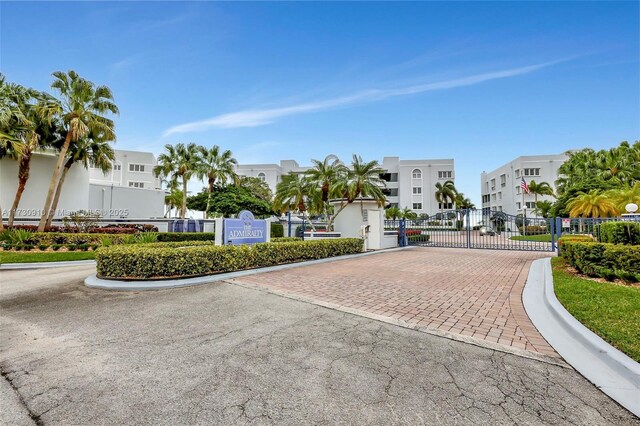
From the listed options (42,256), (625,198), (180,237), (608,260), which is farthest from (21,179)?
(625,198)

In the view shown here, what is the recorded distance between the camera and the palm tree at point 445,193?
57406mm

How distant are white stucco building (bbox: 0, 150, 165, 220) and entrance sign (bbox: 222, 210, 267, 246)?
66.7ft

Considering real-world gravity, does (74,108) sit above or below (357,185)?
above

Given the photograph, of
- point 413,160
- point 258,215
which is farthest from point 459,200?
point 258,215

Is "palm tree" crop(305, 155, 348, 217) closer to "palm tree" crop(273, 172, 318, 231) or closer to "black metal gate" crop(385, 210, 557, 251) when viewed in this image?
"palm tree" crop(273, 172, 318, 231)

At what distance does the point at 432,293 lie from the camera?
6.97 metres

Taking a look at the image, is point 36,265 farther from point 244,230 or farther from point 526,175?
point 526,175

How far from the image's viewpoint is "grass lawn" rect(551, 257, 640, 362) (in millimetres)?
3752

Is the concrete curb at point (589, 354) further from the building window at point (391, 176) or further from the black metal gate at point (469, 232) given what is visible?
the building window at point (391, 176)

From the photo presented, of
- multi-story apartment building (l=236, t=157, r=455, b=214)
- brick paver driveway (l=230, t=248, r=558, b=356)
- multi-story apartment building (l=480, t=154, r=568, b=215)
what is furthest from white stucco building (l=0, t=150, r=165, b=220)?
multi-story apartment building (l=480, t=154, r=568, b=215)

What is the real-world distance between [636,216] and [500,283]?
8078 mm

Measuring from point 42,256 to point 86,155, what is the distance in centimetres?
1215

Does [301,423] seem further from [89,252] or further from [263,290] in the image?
[89,252]

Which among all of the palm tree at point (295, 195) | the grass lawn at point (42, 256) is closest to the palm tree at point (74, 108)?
the grass lawn at point (42, 256)
